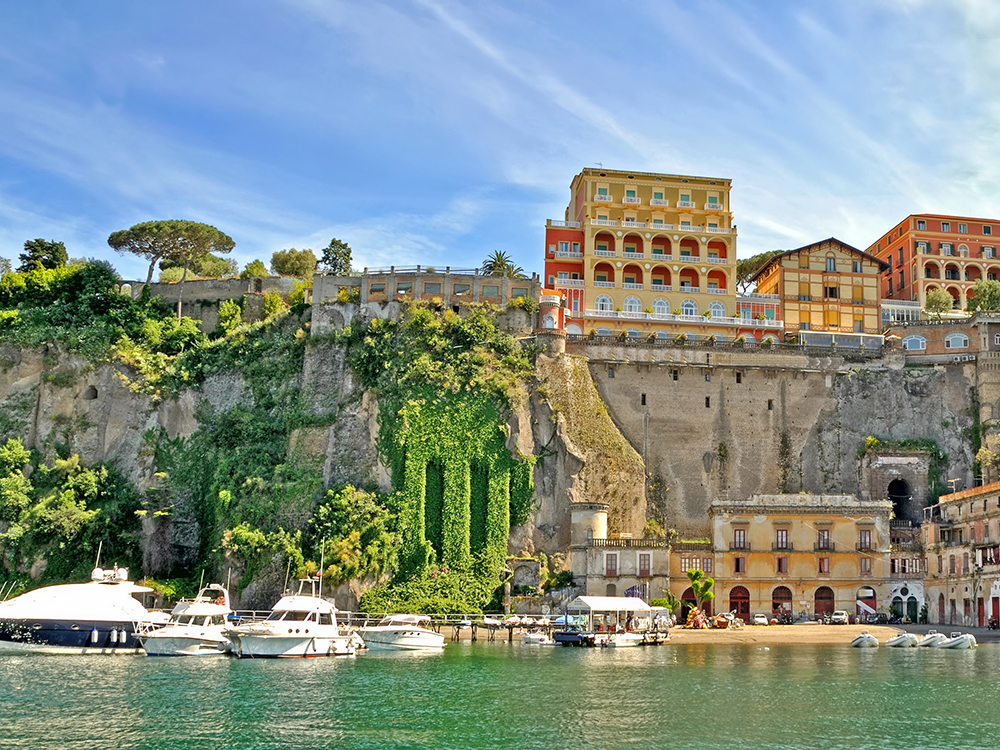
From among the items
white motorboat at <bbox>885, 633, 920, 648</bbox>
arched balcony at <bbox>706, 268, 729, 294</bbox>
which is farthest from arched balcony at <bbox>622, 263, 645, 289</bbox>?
white motorboat at <bbox>885, 633, 920, 648</bbox>

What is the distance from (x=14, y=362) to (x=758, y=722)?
53.1 metres

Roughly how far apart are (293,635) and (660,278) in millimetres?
37795

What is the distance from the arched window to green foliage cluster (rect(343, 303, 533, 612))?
Answer: 26.9m

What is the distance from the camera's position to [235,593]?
56656 mm

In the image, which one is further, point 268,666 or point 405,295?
point 405,295

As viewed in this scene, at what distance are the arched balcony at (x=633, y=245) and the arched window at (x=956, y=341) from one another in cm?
1963

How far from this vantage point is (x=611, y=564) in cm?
5772

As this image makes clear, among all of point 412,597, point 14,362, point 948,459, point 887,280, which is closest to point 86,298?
point 14,362

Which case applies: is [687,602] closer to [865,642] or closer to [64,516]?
[865,642]

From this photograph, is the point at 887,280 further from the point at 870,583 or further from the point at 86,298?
the point at 86,298

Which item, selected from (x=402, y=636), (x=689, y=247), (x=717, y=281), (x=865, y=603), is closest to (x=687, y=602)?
(x=865, y=603)

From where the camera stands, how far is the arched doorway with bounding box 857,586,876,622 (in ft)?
193

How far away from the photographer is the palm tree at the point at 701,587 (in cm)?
5803

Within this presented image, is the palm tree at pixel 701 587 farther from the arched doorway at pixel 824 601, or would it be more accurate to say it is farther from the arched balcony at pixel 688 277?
the arched balcony at pixel 688 277
